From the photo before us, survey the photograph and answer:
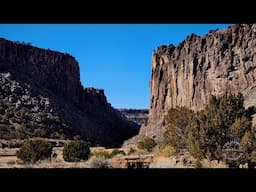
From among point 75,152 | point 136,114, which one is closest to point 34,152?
point 75,152

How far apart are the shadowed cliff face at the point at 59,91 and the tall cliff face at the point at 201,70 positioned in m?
11.1

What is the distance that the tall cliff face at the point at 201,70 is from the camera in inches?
2040

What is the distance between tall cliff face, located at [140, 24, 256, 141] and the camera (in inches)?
2040

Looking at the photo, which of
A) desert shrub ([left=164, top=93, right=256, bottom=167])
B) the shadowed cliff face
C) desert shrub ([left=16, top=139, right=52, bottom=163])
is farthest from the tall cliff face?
desert shrub ([left=16, top=139, right=52, bottom=163])

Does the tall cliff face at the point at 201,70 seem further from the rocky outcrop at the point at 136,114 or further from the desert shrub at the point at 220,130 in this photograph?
the rocky outcrop at the point at 136,114

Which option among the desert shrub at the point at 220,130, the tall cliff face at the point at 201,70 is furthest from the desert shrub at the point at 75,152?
the tall cliff face at the point at 201,70

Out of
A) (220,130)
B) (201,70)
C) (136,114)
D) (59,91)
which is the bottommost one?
(220,130)

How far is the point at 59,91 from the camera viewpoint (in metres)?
79.9

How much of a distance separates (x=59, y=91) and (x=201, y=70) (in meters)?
30.2

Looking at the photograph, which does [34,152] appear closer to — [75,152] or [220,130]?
[75,152]

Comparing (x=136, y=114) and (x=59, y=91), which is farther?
→ (x=136, y=114)
